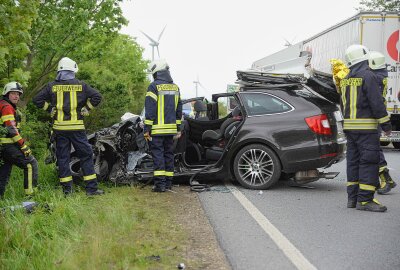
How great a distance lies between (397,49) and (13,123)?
1107cm

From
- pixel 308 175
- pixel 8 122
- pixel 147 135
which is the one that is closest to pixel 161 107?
pixel 147 135

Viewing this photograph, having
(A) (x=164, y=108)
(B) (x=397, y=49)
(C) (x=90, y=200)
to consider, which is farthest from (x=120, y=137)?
(B) (x=397, y=49)

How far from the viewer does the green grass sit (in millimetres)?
3904

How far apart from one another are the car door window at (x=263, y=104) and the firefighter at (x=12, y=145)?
3.28 m

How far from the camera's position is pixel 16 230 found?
4617 mm

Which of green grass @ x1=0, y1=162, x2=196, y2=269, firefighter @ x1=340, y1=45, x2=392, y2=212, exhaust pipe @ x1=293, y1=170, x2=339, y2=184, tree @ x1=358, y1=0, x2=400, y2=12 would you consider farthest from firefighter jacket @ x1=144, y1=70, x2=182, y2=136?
tree @ x1=358, y1=0, x2=400, y2=12

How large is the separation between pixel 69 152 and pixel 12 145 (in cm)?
76

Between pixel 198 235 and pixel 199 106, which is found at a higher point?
pixel 199 106

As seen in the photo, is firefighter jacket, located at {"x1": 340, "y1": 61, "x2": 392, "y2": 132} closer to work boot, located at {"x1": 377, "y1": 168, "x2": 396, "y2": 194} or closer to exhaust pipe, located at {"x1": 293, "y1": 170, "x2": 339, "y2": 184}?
exhaust pipe, located at {"x1": 293, "y1": 170, "x2": 339, "y2": 184}

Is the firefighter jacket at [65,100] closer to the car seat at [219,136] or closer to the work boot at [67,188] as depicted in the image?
the work boot at [67,188]

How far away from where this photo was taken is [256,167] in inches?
284

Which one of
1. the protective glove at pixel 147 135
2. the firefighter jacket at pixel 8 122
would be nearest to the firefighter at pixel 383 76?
the protective glove at pixel 147 135

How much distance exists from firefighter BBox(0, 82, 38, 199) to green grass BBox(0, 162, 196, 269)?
0.55m

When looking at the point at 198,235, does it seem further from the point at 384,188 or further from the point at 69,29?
the point at 69,29
